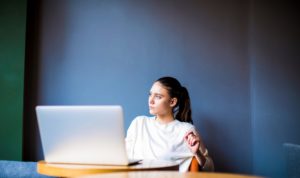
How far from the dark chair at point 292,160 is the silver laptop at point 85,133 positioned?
3.31 feet

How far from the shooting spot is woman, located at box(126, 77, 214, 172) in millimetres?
2262

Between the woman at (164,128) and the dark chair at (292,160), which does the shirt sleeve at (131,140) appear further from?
the dark chair at (292,160)

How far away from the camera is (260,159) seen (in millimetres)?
2613

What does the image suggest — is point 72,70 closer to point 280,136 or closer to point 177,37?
point 177,37

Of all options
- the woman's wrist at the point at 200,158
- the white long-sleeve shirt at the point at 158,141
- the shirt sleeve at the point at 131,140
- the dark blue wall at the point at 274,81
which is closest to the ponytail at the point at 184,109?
the white long-sleeve shirt at the point at 158,141

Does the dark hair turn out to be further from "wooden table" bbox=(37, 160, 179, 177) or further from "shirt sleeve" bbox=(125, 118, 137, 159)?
"wooden table" bbox=(37, 160, 179, 177)

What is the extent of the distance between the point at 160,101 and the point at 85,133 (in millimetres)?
926

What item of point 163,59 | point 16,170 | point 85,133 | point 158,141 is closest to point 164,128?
point 158,141

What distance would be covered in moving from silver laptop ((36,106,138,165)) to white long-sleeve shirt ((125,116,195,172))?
2.11ft

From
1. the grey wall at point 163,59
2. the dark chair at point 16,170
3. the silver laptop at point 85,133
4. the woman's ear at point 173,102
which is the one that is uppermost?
the grey wall at point 163,59

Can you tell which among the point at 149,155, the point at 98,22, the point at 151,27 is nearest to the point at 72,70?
the point at 98,22

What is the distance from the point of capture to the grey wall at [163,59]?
8.77 feet

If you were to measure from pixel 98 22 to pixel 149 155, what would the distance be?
100 cm

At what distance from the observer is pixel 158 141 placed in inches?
91.7
